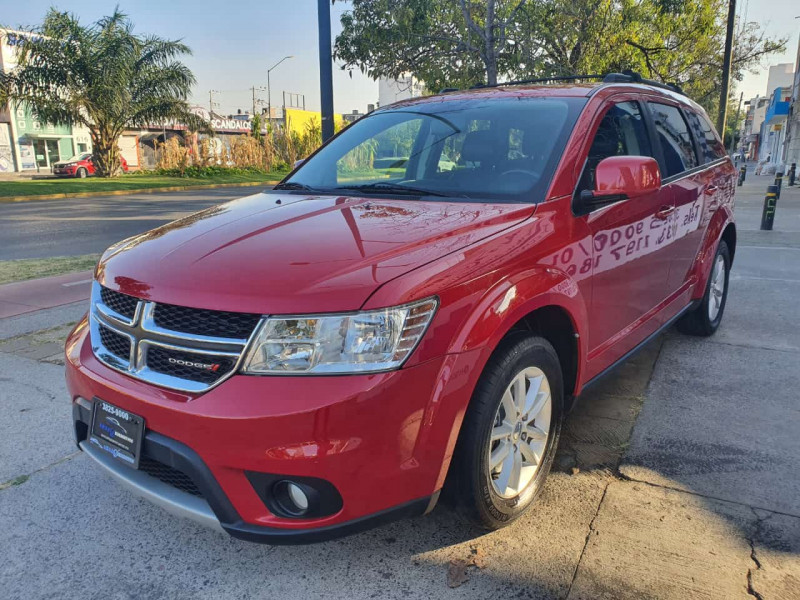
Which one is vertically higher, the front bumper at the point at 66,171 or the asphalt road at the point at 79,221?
the front bumper at the point at 66,171

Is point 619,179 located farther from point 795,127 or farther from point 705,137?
point 795,127

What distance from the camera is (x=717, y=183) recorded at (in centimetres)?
457

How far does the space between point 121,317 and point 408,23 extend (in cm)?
1011

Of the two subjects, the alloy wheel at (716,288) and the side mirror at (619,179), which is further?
the alloy wheel at (716,288)

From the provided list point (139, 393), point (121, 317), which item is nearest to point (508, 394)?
point (139, 393)

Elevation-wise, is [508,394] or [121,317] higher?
[121,317]

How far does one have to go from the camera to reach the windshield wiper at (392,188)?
2.97 metres

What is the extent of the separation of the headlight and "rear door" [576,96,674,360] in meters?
1.29

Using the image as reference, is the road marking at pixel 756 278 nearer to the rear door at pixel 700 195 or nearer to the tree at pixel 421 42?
the rear door at pixel 700 195

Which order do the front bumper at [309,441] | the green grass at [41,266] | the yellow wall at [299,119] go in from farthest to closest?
the yellow wall at [299,119] → the green grass at [41,266] → the front bumper at [309,441]

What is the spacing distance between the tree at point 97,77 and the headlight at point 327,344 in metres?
27.9

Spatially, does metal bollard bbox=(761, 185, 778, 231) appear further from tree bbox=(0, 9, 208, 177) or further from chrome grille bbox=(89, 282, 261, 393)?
tree bbox=(0, 9, 208, 177)

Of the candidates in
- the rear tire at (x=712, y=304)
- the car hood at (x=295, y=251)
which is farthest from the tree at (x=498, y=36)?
the car hood at (x=295, y=251)

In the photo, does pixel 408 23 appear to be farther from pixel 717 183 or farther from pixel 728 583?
pixel 728 583
